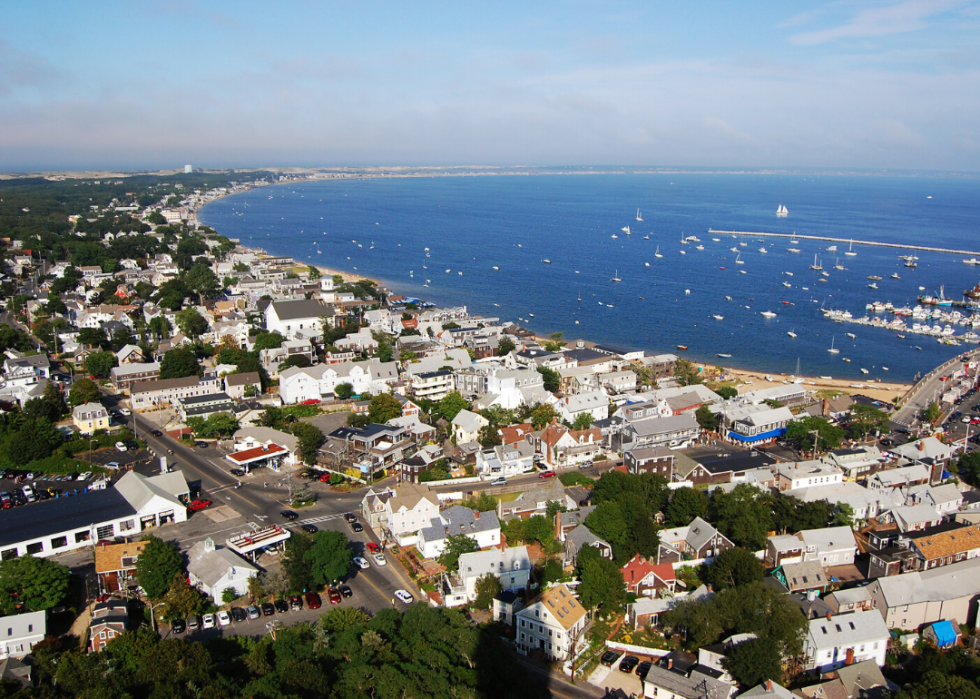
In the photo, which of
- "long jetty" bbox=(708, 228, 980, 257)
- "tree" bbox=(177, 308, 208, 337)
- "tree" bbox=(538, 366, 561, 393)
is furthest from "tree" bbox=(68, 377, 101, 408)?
"long jetty" bbox=(708, 228, 980, 257)

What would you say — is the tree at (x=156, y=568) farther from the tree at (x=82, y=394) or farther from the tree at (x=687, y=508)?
the tree at (x=82, y=394)

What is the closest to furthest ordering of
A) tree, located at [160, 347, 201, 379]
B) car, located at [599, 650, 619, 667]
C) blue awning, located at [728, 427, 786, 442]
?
car, located at [599, 650, 619, 667]
blue awning, located at [728, 427, 786, 442]
tree, located at [160, 347, 201, 379]

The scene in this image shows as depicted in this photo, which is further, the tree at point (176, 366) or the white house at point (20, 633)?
the tree at point (176, 366)

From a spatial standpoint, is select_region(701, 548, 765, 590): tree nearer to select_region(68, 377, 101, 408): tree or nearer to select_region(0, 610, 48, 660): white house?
select_region(0, 610, 48, 660): white house

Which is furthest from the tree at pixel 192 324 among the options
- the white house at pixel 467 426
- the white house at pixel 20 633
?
the white house at pixel 20 633

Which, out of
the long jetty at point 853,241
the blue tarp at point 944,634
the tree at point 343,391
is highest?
the long jetty at point 853,241

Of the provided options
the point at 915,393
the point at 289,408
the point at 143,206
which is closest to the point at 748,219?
the point at 915,393
